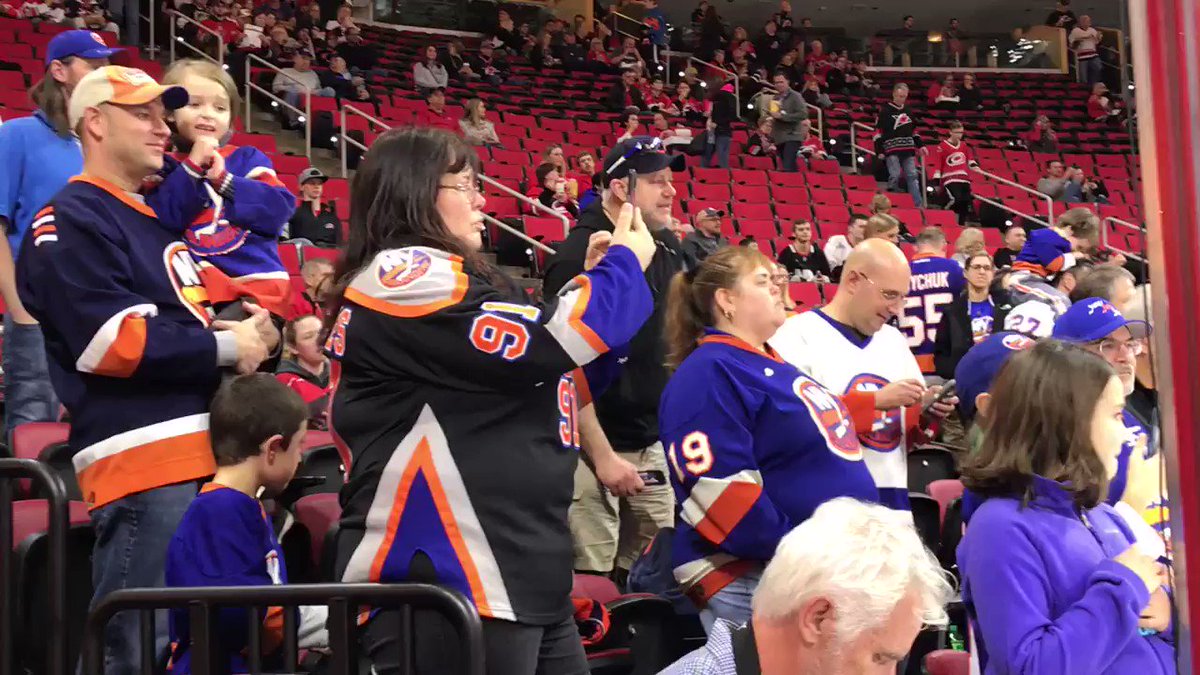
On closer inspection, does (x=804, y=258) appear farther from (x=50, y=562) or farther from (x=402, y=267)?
(x=402, y=267)

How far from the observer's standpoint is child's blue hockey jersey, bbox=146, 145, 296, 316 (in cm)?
276

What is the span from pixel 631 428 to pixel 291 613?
1.77 meters

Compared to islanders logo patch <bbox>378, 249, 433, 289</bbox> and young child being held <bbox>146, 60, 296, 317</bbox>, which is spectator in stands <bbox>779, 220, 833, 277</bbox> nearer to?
young child being held <bbox>146, 60, 296, 317</bbox>

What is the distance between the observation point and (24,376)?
396cm

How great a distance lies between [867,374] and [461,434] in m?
1.77

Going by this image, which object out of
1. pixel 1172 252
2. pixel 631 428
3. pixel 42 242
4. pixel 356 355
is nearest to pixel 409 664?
pixel 356 355

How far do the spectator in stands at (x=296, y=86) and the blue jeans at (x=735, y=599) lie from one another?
9.56 meters

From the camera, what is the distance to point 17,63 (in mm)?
10336

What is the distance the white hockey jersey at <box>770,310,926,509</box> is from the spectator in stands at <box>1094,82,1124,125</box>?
1665cm

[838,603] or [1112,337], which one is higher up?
[1112,337]

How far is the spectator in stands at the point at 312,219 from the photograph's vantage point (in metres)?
8.84

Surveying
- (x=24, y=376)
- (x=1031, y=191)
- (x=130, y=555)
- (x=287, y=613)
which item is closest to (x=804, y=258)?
(x=1031, y=191)

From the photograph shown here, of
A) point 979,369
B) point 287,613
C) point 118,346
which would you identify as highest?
point 118,346

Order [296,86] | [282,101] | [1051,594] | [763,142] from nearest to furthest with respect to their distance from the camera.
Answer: [1051,594] < [282,101] < [296,86] < [763,142]
